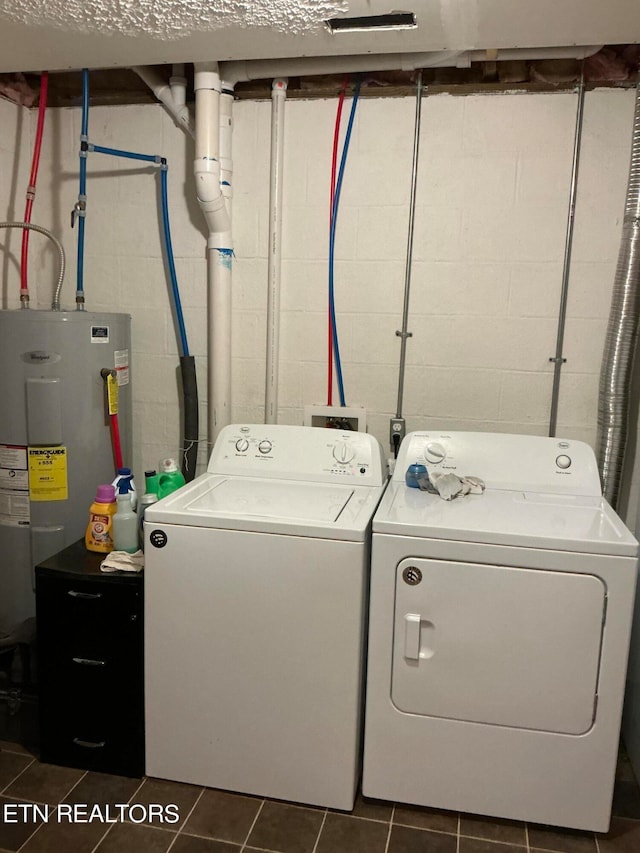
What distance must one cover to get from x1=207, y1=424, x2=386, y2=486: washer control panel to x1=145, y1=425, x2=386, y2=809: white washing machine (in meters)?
0.25

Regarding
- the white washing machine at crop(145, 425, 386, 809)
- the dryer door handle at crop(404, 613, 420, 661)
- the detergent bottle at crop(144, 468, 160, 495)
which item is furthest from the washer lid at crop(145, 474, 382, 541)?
the dryer door handle at crop(404, 613, 420, 661)

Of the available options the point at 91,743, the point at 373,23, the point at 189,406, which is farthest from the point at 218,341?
the point at 91,743

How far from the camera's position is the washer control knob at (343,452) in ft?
7.29

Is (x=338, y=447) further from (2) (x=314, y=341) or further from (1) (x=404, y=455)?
(2) (x=314, y=341)

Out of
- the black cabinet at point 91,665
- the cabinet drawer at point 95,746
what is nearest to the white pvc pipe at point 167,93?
the black cabinet at point 91,665

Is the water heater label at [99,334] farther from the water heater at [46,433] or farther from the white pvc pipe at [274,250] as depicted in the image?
the white pvc pipe at [274,250]

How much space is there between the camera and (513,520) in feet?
5.87

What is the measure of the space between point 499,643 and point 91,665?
45.2 inches

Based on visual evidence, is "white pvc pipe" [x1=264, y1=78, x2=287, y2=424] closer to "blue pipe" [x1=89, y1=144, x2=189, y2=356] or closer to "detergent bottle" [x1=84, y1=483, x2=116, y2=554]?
"blue pipe" [x1=89, y1=144, x2=189, y2=356]

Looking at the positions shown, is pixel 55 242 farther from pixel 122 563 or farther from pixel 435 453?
pixel 435 453

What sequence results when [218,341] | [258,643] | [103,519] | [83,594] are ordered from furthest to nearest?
[218,341] → [103,519] → [83,594] → [258,643]

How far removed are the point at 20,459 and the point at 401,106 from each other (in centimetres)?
179

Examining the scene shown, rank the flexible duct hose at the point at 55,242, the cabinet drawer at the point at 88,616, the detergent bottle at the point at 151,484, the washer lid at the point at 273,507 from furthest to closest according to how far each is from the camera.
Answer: the flexible duct hose at the point at 55,242
the detergent bottle at the point at 151,484
the cabinet drawer at the point at 88,616
the washer lid at the point at 273,507

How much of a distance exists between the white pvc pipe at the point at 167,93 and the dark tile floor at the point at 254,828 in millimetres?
2206
